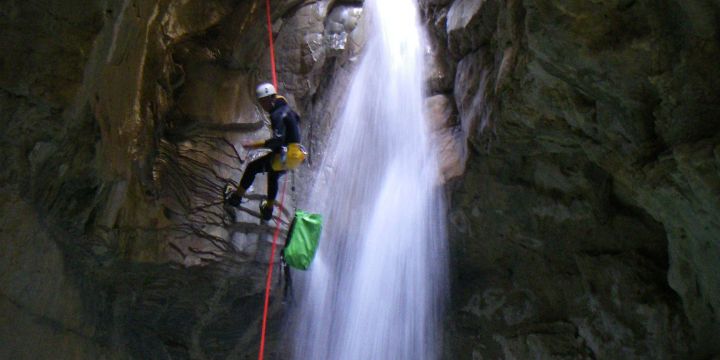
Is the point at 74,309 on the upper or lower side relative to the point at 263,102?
lower

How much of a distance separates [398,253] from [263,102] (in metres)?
2.58

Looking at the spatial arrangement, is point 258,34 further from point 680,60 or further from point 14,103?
point 680,60

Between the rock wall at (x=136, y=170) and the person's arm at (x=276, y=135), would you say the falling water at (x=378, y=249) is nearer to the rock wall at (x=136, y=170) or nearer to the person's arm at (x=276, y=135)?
the rock wall at (x=136, y=170)

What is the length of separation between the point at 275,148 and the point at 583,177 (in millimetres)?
2855

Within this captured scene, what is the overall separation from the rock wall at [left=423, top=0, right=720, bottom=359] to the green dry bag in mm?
1593

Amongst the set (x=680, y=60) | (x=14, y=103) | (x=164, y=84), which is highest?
(x=164, y=84)

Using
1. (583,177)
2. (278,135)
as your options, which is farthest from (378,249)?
(583,177)

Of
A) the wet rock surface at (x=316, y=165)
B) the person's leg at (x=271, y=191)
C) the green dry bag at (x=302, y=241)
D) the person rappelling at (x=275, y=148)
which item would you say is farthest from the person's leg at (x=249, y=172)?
the green dry bag at (x=302, y=241)

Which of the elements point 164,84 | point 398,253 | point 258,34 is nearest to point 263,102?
point 164,84

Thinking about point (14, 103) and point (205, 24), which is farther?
point (205, 24)

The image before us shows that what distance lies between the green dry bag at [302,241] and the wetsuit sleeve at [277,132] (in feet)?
3.02

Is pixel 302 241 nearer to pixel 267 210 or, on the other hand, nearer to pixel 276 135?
pixel 267 210

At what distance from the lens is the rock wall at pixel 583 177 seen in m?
3.70

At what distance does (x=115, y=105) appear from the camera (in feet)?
16.5
